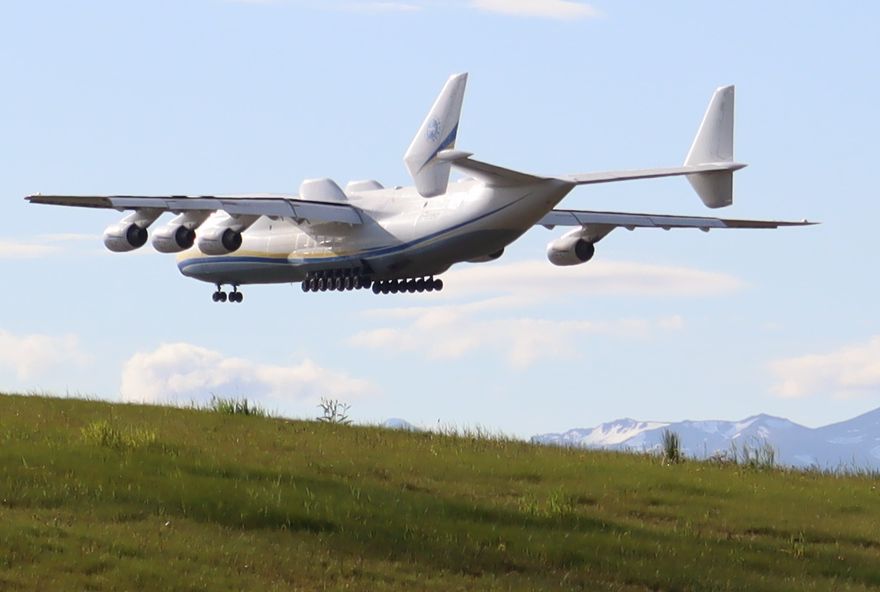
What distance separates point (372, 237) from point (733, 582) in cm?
3157

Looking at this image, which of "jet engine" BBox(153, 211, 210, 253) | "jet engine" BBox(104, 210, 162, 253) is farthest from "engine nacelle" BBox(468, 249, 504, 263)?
"jet engine" BBox(104, 210, 162, 253)

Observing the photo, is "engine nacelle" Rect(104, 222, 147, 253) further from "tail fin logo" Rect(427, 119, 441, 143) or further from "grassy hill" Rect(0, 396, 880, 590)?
"grassy hill" Rect(0, 396, 880, 590)

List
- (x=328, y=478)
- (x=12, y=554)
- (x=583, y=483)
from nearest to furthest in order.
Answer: (x=12, y=554)
(x=328, y=478)
(x=583, y=483)

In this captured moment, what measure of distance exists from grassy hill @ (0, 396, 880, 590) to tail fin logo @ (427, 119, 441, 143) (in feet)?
80.9

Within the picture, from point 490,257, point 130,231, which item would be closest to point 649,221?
point 490,257

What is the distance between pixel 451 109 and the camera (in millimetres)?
48906

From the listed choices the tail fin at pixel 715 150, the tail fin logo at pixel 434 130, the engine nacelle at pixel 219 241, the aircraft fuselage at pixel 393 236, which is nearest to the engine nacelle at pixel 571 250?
the aircraft fuselage at pixel 393 236

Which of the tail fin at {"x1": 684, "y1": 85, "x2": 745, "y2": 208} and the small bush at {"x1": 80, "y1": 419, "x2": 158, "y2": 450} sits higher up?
the tail fin at {"x1": 684, "y1": 85, "x2": 745, "y2": 208}

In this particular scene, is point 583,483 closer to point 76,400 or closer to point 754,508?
point 754,508

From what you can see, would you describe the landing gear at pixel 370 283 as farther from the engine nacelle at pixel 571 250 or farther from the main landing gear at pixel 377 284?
the engine nacelle at pixel 571 250

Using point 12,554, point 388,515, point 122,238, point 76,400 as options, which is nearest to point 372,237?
point 122,238

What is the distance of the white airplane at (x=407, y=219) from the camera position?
40.4 meters

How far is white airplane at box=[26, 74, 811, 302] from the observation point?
132 ft

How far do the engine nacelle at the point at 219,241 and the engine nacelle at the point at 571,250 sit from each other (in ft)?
28.6
